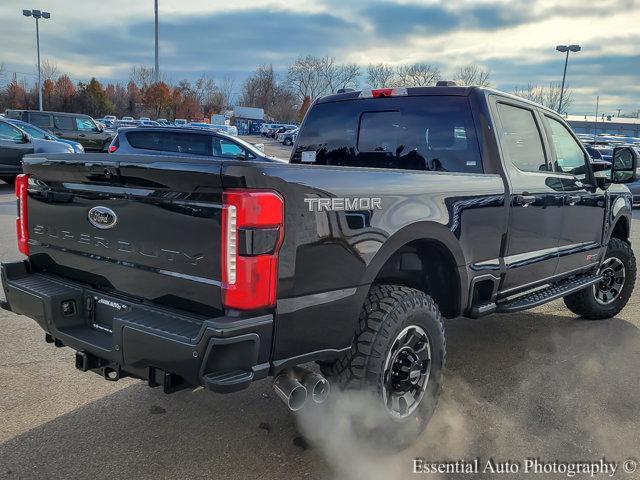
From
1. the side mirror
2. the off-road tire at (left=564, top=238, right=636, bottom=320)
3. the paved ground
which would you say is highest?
the side mirror

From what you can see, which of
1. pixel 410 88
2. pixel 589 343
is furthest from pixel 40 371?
pixel 589 343

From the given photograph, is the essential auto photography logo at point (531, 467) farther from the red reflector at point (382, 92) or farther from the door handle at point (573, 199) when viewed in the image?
the red reflector at point (382, 92)

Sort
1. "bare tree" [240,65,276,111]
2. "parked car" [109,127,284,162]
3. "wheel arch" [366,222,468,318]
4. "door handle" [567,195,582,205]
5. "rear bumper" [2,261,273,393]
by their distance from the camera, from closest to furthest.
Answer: "rear bumper" [2,261,273,393]
"wheel arch" [366,222,468,318]
"door handle" [567,195,582,205]
"parked car" [109,127,284,162]
"bare tree" [240,65,276,111]

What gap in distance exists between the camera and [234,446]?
123 inches

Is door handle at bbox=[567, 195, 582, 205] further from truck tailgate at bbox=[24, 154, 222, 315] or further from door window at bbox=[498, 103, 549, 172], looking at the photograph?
truck tailgate at bbox=[24, 154, 222, 315]

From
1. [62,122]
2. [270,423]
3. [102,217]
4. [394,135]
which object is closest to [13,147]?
[62,122]

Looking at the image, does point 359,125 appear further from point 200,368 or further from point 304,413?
point 200,368

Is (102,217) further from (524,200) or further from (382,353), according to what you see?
(524,200)

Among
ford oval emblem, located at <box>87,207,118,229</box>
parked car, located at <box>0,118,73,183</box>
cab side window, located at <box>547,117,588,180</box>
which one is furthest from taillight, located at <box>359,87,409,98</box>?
parked car, located at <box>0,118,73,183</box>

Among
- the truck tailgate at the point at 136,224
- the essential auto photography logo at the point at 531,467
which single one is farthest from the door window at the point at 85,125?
the essential auto photography logo at the point at 531,467

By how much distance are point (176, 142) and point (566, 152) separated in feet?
29.8

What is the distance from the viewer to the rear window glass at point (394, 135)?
3.99m

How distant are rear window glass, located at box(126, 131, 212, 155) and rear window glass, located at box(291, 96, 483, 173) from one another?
25.4 feet

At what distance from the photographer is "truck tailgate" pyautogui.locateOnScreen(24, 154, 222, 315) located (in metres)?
2.40
